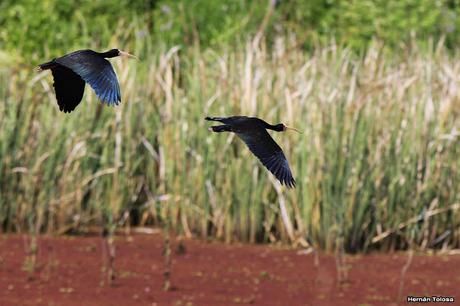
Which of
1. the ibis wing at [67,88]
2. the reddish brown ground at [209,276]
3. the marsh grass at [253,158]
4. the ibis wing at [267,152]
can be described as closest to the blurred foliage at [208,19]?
the marsh grass at [253,158]

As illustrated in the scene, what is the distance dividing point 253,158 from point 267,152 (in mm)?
4567

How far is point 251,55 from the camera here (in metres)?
9.01

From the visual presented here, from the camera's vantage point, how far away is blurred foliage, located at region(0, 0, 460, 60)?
501 inches

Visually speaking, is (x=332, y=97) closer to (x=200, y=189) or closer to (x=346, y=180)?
(x=346, y=180)

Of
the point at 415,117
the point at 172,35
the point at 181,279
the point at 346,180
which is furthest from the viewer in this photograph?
the point at 172,35

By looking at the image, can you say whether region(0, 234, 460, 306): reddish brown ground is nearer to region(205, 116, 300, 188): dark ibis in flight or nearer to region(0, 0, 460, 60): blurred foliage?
region(205, 116, 300, 188): dark ibis in flight

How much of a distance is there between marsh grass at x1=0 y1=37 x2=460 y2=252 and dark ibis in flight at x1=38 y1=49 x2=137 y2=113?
4.25 m

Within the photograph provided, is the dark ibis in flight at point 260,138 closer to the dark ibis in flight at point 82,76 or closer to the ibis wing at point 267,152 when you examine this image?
the ibis wing at point 267,152

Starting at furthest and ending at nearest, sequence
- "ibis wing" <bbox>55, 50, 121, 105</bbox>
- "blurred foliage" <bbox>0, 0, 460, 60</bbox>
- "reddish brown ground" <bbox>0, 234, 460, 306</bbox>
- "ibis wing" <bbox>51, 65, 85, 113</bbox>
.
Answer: "blurred foliage" <bbox>0, 0, 460, 60</bbox>, "reddish brown ground" <bbox>0, 234, 460, 306</bbox>, "ibis wing" <bbox>51, 65, 85, 113</bbox>, "ibis wing" <bbox>55, 50, 121, 105</bbox>

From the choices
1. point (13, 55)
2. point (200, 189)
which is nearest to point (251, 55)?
point (200, 189)

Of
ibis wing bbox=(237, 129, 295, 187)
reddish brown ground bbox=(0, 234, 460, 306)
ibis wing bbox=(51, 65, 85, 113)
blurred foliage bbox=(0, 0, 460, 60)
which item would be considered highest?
blurred foliage bbox=(0, 0, 460, 60)

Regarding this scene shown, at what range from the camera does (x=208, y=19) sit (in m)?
12.9

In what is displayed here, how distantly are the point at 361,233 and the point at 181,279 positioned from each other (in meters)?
1.57

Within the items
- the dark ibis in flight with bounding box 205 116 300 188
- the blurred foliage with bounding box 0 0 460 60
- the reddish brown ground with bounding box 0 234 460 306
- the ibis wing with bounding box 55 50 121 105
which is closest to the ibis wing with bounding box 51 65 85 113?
the ibis wing with bounding box 55 50 121 105
